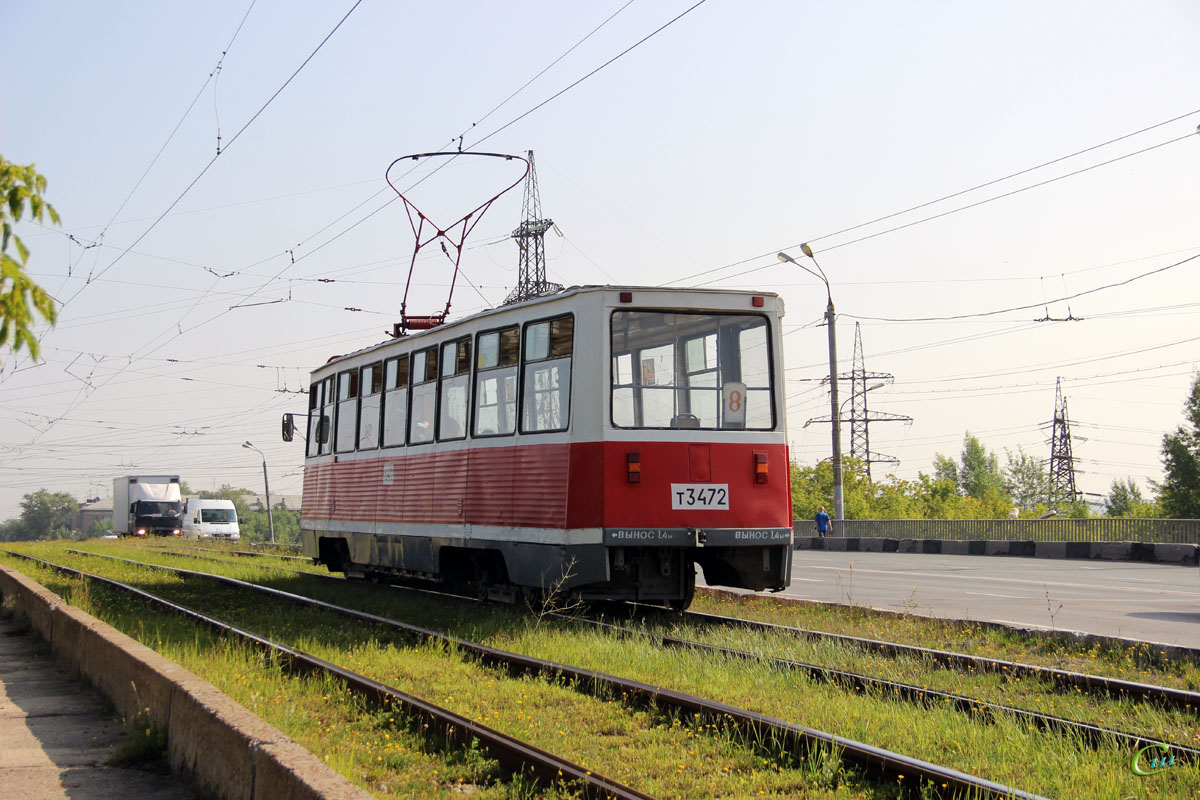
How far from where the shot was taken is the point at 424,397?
556 inches

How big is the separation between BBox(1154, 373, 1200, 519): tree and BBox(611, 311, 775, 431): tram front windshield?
79379 mm

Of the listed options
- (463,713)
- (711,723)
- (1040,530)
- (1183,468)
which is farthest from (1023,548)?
(1183,468)

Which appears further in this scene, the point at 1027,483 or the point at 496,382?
the point at 1027,483

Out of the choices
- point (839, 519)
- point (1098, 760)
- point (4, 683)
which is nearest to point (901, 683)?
point (1098, 760)

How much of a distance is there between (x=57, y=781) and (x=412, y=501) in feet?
27.5

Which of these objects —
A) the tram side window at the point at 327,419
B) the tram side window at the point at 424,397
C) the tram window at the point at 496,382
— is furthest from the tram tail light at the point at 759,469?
the tram side window at the point at 327,419

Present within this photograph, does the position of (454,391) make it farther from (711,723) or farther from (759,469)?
(711,723)

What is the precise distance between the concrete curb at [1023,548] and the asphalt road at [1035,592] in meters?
1.18

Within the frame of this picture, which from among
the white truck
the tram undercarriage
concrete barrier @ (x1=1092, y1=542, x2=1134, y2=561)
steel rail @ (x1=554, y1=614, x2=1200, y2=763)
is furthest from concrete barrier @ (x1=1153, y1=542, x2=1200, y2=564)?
the white truck

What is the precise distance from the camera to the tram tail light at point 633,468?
436 inches

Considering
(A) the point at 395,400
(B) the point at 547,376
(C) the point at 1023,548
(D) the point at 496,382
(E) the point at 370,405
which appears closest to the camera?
(B) the point at 547,376

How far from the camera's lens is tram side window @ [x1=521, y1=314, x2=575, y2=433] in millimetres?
11445

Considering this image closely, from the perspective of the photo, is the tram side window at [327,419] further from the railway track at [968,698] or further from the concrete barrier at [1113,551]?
the concrete barrier at [1113,551]

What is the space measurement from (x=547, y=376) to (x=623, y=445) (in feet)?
3.78
